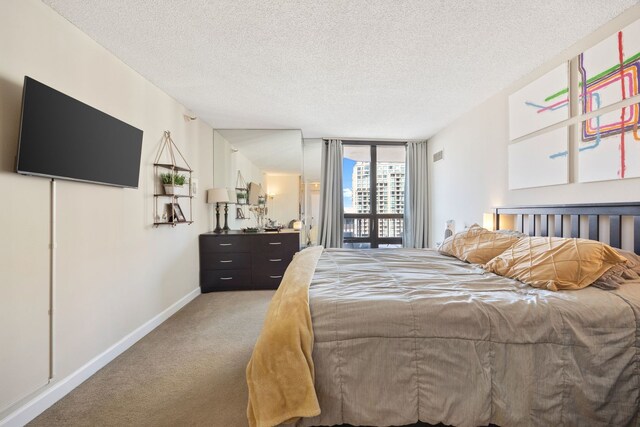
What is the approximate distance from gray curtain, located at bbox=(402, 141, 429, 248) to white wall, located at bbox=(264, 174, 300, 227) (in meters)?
1.96

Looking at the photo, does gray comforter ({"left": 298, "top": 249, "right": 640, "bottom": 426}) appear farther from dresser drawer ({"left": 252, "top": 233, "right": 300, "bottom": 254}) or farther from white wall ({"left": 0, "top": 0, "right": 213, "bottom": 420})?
dresser drawer ({"left": 252, "top": 233, "right": 300, "bottom": 254})

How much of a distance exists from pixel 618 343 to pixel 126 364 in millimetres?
2867

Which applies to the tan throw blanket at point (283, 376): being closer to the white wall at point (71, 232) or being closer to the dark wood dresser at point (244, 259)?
the white wall at point (71, 232)

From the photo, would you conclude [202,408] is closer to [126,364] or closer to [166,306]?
[126,364]

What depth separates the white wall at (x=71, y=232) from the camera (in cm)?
146

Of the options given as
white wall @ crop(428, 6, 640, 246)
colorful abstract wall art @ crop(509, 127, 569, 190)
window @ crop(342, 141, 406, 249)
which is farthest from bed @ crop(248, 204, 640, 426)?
window @ crop(342, 141, 406, 249)

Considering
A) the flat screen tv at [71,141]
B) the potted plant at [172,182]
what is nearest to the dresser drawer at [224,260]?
the potted plant at [172,182]

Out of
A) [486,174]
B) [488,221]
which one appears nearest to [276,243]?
[488,221]

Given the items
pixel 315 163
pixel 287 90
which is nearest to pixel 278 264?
pixel 315 163

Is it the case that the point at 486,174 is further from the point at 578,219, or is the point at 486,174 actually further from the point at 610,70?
the point at 610,70

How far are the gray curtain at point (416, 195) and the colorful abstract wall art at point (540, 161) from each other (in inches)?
85.7

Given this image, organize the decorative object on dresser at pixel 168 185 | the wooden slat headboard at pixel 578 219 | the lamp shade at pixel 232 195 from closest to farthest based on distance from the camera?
the wooden slat headboard at pixel 578 219
the decorative object on dresser at pixel 168 185
the lamp shade at pixel 232 195

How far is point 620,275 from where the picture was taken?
1478mm

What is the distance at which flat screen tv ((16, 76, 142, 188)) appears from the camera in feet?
4.78
